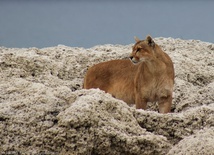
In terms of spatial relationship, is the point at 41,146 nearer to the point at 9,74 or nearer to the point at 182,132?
the point at 182,132

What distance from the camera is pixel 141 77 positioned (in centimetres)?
1074

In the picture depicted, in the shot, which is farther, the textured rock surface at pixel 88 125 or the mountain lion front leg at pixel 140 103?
the mountain lion front leg at pixel 140 103

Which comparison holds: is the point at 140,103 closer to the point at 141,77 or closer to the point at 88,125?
the point at 141,77

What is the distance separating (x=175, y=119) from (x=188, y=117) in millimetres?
180

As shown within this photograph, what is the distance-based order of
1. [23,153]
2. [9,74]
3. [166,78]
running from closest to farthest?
1. [23,153]
2. [166,78]
3. [9,74]

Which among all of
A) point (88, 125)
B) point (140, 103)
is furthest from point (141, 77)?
point (88, 125)

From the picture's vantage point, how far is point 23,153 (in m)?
7.21

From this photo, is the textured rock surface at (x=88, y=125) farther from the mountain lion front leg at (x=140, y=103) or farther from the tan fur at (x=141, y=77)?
the mountain lion front leg at (x=140, y=103)

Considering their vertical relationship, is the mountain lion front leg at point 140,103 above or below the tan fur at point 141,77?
below

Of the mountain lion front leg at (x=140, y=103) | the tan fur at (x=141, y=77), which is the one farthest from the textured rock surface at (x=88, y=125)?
the mountain lion front leg at (x=140, y=103)

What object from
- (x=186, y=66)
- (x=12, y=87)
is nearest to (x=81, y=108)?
(x=12, y=87)

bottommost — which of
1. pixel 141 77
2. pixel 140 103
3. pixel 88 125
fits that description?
pixel 88 125

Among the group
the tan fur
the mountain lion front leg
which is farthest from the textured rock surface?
the mountain lion front leg

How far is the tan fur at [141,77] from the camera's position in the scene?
1038cm
